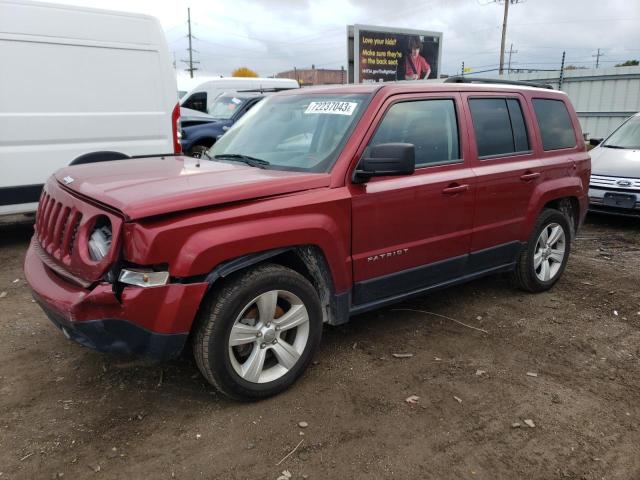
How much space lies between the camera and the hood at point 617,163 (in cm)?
723

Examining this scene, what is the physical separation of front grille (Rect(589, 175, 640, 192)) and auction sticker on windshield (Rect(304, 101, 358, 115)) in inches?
213

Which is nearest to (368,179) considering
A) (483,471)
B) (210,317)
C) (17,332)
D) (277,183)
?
(277,183)

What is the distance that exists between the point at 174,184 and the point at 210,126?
796 centimetres

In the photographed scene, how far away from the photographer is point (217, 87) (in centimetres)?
1552

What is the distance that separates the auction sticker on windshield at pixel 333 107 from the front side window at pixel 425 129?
0.77 ft

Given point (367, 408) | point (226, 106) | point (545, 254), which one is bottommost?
point (367, 408)

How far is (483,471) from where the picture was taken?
252cm

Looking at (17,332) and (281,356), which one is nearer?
(281,356)

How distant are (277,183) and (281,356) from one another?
1013mm

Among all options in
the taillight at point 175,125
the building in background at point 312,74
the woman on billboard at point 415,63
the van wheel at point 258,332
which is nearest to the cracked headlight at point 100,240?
the van wheel at point 258,332

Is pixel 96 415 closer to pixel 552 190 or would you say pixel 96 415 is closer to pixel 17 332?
pixel 17 332

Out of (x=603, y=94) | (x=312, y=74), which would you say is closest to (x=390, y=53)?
(x=603, y=94)

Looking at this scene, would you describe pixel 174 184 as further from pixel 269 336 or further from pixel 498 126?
pixel 498 126

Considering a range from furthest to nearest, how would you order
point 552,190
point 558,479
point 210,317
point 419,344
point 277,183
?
point 552,190 < point 419,344 < point 277,183 < point 210,317 < point 558,479
